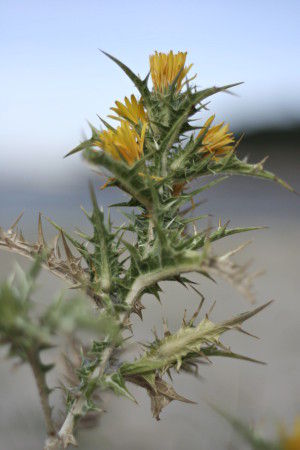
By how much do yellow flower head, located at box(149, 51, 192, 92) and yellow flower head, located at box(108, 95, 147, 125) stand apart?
0.05 meters

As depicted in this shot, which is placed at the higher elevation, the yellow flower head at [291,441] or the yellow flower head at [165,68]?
the yellow flower head at [165,68]

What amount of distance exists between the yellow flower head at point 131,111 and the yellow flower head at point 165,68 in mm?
46

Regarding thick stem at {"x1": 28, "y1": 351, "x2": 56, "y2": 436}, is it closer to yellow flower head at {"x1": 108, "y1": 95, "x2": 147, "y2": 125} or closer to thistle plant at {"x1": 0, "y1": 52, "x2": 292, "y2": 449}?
thistle plant at {"x1": 0, "y1": 52, "x2": 292, "y2": 449}

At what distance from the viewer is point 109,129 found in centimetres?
84

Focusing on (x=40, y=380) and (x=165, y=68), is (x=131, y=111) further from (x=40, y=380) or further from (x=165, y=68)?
(x=40, y=380)

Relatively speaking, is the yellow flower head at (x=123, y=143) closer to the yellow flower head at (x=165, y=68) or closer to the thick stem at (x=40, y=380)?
the yellow flower head at (x=165, y=68)

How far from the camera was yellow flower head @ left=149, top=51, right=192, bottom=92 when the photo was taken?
86 cm

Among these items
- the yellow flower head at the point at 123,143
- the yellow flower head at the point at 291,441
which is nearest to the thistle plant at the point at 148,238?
the yellow flower head at the point at 123,143

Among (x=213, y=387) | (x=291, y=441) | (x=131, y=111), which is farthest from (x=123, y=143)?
(x=213, y=387)


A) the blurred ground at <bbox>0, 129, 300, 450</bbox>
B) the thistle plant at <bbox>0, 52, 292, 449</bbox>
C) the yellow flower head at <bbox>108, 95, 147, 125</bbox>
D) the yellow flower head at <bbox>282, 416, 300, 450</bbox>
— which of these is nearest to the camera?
the yellow flower head at <bbox>282, 416, 300, 450</bbox>

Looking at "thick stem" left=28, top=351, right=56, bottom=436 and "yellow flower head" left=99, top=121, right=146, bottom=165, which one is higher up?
"yellow flower head" left=99, top=121, right=146, bottom=165

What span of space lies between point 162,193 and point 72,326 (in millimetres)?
414

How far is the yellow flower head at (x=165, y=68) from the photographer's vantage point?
856mm

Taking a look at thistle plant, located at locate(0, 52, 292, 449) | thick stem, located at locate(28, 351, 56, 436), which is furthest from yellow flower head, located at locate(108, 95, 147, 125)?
thick stem, located at locate(28, 351, 56, 436)
